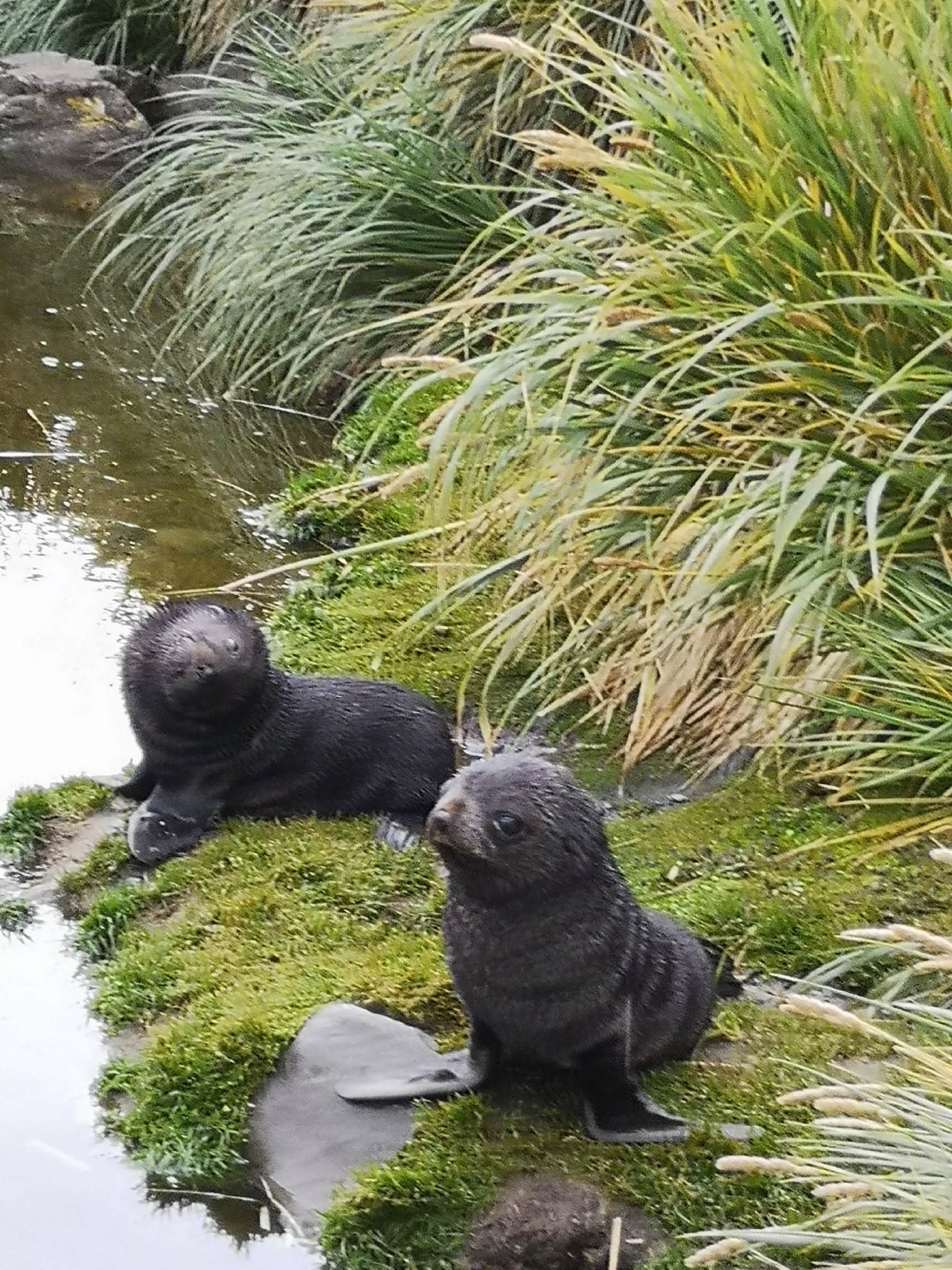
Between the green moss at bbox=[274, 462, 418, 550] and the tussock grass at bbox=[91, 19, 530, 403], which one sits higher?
the tussock grass at bbox=[91, 19, 530, 403]

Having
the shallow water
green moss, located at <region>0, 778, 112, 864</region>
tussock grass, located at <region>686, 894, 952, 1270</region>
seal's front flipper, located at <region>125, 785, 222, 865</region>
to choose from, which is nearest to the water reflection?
the shallow water

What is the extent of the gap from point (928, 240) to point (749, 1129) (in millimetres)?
2350

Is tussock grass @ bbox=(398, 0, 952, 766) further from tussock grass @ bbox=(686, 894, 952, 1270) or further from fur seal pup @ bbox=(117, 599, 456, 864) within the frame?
tussock grass @ bbox=(686, 894, 952, 1270)

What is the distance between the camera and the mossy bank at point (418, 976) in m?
3.02

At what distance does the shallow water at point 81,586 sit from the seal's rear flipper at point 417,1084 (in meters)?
0.29

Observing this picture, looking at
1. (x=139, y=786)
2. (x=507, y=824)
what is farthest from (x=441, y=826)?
(x=139, y=786)

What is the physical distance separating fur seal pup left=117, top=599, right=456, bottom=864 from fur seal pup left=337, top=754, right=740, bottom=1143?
1227 millimetres

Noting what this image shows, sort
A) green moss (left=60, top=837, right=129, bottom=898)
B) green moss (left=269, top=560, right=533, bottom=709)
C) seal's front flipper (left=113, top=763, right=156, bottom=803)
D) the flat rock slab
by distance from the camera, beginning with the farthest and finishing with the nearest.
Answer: green moss (left=269, top=560, right=533, bottom=709), seal's front flipper (left=113, top=763, right=156, bottom=803), green moss (left=60, top=837, right=129, bottom=898), the flat rock slab

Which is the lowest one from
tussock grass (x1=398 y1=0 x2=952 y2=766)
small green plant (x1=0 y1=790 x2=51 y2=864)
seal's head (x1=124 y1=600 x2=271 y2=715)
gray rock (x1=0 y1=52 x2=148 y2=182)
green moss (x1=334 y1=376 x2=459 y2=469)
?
gray rock (x1=0 y1=52 x2=148 y2=182)

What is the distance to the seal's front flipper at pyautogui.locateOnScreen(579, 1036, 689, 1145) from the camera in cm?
308

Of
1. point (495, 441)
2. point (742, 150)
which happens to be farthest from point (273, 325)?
point (742, 150)

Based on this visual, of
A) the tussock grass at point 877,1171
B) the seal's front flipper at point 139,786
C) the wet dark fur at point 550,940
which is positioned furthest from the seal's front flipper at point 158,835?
the tussock grass at point 877,1171

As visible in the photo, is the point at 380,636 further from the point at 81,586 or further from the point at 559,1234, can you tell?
the point at 559,1234

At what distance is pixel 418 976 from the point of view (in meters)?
3.66
